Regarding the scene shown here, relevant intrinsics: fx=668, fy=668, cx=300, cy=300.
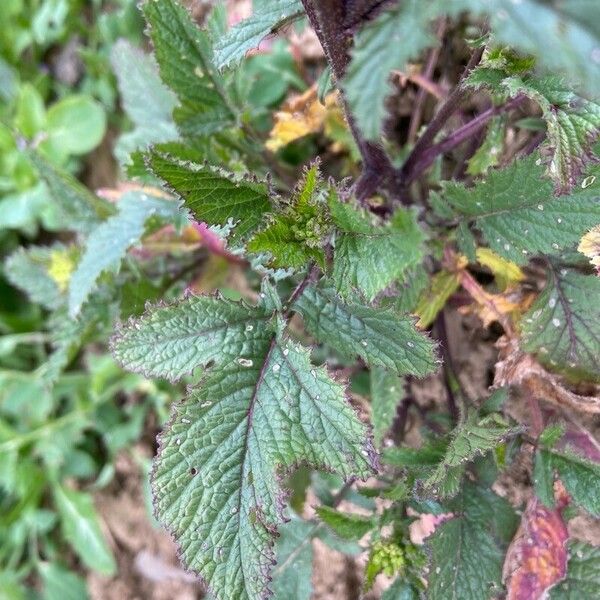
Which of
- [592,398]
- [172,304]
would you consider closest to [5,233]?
[172,304]

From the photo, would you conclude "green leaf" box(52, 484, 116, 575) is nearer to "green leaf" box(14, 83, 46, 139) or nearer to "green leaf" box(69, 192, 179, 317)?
"green leaf" box(69, 192, 179, 317)

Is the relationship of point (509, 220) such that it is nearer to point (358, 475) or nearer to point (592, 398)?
point (592, 398)

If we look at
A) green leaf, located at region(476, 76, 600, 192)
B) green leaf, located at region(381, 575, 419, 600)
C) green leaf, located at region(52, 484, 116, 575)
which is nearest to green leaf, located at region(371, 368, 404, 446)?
green leaf, located at region(381, 575, 419, 600)

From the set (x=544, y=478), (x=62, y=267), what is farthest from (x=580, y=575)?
(x=62, y=267)

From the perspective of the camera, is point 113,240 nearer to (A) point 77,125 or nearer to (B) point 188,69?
(B) point 188,69

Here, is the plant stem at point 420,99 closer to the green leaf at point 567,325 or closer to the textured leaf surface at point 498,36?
the green leaf at point 567,325
